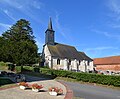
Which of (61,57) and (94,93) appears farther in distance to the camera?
(61,57)

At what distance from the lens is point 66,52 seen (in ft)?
214

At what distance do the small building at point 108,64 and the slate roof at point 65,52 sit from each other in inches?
318

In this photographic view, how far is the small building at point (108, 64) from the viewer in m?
67.6

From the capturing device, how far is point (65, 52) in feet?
213

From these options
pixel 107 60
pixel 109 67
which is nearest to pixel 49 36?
pixel 107 60

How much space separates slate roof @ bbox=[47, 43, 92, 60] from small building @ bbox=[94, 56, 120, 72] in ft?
26.5

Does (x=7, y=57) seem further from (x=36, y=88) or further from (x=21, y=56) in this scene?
(x=36, y=88)

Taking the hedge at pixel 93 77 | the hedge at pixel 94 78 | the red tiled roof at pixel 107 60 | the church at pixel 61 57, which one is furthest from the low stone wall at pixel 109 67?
the hedge at pixel 94 78

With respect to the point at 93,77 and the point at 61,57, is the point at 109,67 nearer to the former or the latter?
the point at 61,57

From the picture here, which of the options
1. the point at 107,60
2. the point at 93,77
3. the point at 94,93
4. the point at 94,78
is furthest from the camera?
the point at 107,60

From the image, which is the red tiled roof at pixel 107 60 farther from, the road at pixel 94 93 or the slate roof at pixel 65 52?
the road at pixel 94 93

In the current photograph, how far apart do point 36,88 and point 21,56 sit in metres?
26.9

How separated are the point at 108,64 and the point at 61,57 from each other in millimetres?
20720

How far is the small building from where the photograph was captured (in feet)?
222
